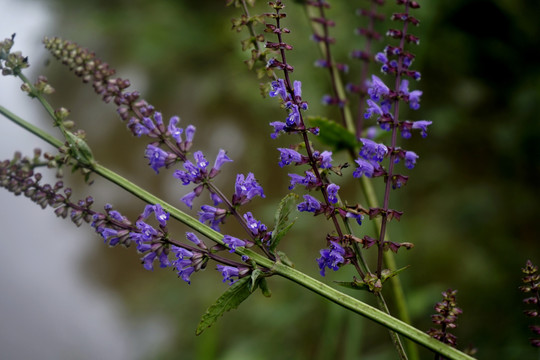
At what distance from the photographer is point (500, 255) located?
2.49 metres

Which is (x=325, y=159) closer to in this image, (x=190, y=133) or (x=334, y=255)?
(x=334, y=255)

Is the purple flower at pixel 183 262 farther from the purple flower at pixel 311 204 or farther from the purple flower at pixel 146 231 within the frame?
the purple flower at pixel 311 204

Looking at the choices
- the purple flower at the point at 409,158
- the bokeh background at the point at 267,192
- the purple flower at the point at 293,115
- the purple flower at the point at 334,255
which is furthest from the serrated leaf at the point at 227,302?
the bokeh background at the point at 267,192

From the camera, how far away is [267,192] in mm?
4426

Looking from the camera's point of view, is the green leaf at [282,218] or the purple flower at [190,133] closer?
the green leaf at [282,218]

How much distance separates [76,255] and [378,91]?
470cm

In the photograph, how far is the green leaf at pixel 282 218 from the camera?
2.63ft

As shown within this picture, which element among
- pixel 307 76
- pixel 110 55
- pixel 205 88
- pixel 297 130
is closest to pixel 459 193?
pixel 307 76

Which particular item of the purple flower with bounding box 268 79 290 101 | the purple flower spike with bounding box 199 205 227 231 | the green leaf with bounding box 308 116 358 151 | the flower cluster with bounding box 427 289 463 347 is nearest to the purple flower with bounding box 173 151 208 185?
the purple flower spike with bounding box 199 205 227 231

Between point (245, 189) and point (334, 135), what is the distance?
318 millimetres

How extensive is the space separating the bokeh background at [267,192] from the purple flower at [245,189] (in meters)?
0.44

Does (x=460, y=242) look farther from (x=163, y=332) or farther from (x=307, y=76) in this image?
(x=163, y=332)

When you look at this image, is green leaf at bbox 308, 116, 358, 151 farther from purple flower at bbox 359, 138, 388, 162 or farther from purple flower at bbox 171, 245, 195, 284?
purple flower at bbox 171, 245, 195, 284

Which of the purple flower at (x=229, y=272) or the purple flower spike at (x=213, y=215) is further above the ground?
the purple flower spike at (x=213, y=215)
